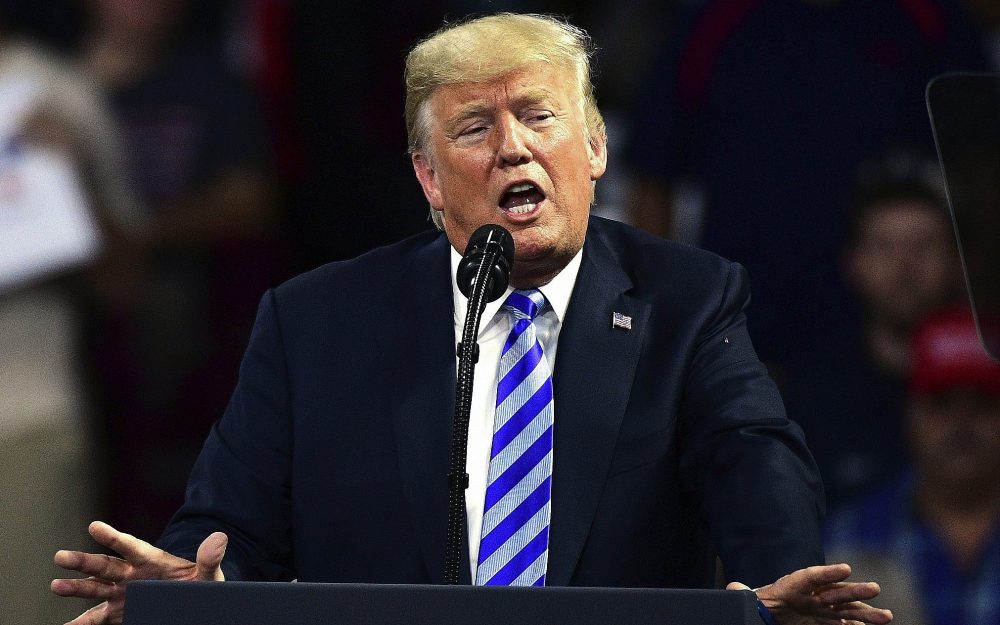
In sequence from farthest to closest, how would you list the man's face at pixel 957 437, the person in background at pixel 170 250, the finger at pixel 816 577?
the person in background at pixel 170 250, the man's face at pixel 957 437, the finger at pixel 816 577

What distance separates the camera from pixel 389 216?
3.62 m

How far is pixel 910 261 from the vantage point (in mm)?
3447

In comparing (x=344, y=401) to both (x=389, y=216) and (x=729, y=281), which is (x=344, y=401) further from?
(x=389, y=216)

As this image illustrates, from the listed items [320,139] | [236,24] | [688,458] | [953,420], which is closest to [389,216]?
[320,139]

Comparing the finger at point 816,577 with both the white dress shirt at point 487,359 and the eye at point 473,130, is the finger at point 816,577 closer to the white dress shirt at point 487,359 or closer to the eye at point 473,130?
the white dress shirt at point 487,359

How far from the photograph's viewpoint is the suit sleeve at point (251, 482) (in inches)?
83.5

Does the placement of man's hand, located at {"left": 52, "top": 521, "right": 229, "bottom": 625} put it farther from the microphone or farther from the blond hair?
the blond hair

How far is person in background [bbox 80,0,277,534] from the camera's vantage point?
3660mm

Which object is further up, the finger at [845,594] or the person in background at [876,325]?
the person in background at [876,325]

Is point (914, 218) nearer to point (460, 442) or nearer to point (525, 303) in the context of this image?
point (525, 303)

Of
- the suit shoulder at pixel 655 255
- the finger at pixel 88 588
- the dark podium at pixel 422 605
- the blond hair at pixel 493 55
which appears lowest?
the finger at pixel 88 588

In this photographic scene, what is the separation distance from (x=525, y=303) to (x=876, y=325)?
1.40 meters

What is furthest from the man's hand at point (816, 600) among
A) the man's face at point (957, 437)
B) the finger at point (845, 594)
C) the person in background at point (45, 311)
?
the person in background at point (45, 311)

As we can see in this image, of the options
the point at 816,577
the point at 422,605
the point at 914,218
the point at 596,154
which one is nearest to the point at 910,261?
the point at 914,218
